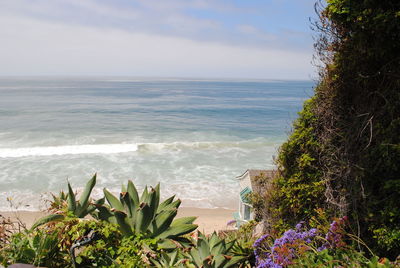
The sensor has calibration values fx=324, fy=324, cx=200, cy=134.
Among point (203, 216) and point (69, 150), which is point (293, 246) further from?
point (69, 150)

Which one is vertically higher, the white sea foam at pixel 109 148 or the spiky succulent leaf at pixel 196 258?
the spiky succulent leaf at pixel 196 258

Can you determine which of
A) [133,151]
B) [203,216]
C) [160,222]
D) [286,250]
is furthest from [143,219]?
[133,151]

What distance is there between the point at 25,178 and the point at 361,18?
21.5 metres

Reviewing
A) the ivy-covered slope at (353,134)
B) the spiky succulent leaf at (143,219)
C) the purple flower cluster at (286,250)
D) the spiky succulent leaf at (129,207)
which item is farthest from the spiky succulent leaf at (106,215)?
the ivy-covered slope at (353,134)

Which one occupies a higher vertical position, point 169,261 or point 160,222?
point 160,222

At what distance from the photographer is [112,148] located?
29.5 m

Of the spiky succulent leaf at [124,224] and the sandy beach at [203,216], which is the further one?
the sandy beach at [203,216]

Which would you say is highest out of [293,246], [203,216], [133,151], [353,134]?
[353,134]

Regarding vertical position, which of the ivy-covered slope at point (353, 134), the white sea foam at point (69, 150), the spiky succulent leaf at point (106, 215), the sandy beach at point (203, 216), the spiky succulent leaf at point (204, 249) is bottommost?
the sandy beach at point (203, 216)

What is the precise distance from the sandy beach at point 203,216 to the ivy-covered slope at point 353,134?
8881 millimetres

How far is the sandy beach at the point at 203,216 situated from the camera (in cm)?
1434

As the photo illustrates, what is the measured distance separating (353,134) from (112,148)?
2667cm

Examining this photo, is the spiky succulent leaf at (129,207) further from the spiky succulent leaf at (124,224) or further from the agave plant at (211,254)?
the agave plant at (211,254)

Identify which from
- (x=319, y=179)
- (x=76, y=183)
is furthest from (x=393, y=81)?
(x=76, y=183)
